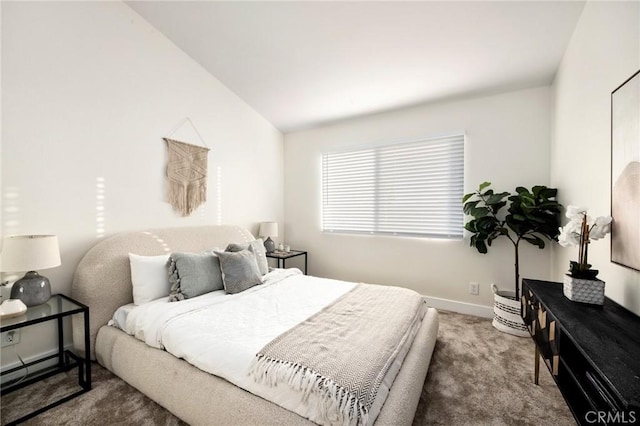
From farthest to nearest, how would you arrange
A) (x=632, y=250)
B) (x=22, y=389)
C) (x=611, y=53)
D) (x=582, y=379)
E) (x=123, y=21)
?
(x=123, y=21), (x=22, y=389), (x=611, y=53), (x=632, y=250), (x=582, y=379)

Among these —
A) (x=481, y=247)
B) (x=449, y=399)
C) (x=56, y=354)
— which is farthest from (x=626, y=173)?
(x=56, y=354)

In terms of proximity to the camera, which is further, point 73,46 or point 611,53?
point 73,46


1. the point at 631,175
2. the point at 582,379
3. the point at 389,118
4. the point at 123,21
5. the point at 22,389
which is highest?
the point at 123,21

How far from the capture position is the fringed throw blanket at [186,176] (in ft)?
9.51

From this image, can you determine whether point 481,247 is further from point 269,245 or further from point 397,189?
point 269,245

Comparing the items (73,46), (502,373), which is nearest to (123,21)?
(73,46)

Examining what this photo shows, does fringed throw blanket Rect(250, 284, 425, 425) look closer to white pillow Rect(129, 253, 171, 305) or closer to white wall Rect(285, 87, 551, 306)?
white pillow Rect(129, 253, 171, 305)

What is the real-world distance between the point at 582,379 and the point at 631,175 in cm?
107

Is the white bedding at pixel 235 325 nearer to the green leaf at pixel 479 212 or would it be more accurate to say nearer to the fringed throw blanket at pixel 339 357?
the fringed throw blanket at pixel 339 357

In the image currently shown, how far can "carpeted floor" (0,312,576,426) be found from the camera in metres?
1.62

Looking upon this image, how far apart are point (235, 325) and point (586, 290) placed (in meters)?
2.05

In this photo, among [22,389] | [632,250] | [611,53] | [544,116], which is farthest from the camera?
[544,116]

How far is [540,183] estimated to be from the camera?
2.88 metres

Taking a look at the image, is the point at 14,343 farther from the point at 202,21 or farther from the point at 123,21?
the point at 202,21
